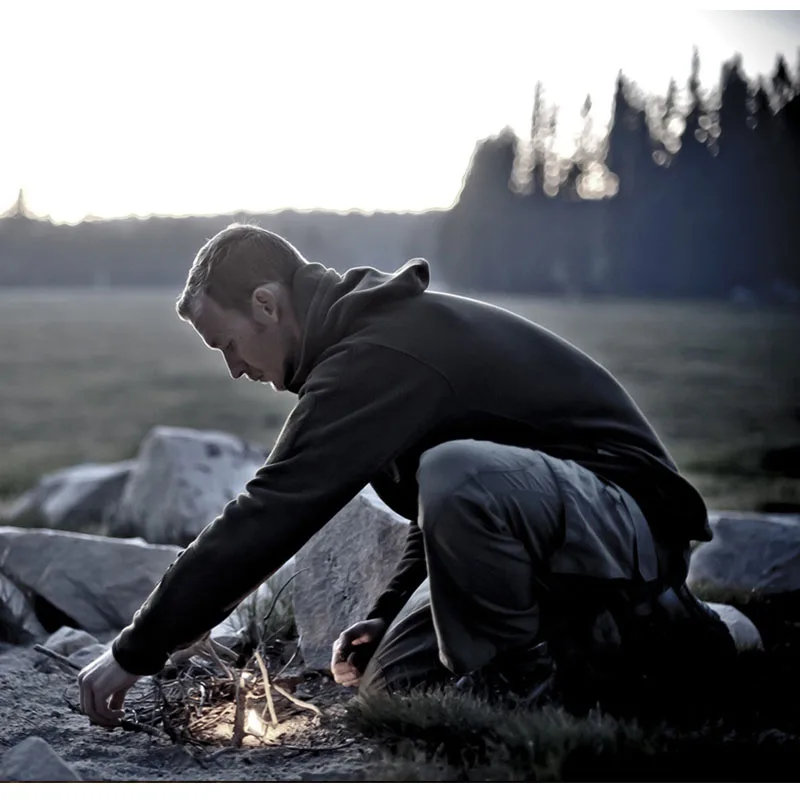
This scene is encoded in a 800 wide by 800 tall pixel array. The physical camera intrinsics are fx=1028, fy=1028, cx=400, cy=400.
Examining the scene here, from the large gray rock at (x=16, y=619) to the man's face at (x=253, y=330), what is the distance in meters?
1.58

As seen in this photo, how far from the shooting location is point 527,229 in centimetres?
650

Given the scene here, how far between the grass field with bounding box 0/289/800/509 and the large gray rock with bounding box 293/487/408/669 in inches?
118

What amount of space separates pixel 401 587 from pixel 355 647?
199 millimetres

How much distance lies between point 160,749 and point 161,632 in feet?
1.57

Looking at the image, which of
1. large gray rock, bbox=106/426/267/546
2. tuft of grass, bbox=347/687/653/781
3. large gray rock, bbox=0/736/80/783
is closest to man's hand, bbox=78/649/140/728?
large gray rock, bbox=0/736/80/783

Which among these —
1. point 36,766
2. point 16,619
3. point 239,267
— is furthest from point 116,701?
point 16,619

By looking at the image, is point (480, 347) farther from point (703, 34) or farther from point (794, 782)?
point (703, 34)

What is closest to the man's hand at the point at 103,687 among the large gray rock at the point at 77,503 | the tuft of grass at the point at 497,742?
the tuft of grass at the point at 497,742

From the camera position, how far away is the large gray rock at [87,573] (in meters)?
3.71

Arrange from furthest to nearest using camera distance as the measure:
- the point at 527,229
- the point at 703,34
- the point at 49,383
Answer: the point at 49,383 < the point at 527,229 < the point at 703,34

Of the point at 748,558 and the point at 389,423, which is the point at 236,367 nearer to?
the point at 389,423

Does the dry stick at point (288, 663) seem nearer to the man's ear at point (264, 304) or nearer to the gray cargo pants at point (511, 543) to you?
the gray cargo pants at point (511, 543)

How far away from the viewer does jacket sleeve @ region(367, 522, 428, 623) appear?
2760 millimetres

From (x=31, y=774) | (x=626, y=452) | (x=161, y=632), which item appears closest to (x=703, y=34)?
(x=626, y=452)
